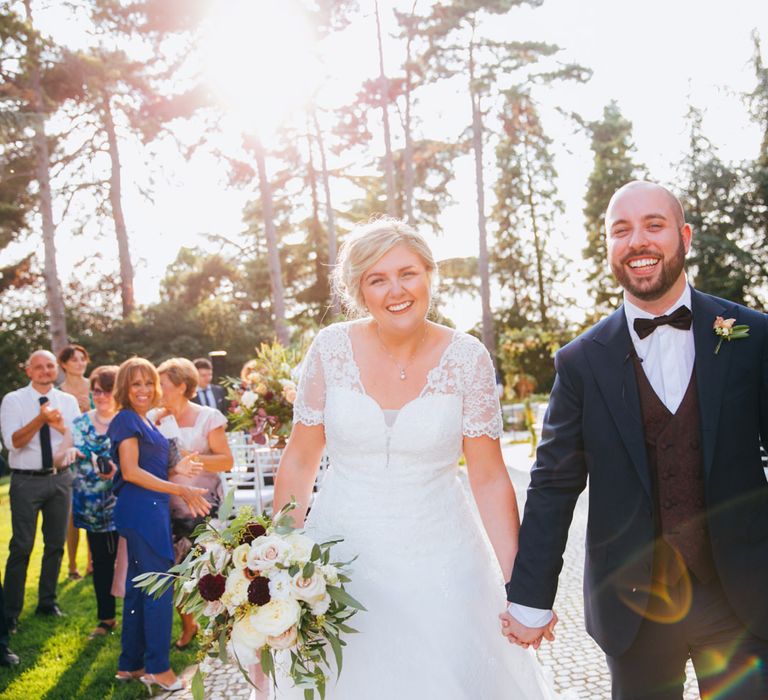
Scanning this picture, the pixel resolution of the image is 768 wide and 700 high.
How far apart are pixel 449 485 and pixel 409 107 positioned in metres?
23.2

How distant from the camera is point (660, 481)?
239 cm

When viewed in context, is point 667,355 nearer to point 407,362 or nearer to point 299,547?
point 407,362

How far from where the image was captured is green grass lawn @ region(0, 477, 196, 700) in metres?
4.51

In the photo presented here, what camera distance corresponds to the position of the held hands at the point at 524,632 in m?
2.57

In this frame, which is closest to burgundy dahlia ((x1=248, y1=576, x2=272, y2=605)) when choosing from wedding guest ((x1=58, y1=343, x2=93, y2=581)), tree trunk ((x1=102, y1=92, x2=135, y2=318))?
wedding guest ((x1=58, y1=343, x2=93, y2=581))

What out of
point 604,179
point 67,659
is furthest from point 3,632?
point 604,179

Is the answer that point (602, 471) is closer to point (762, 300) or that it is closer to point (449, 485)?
point (449, 485)

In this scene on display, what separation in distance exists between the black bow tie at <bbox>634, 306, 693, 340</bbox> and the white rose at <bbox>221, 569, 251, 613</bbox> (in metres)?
1.58

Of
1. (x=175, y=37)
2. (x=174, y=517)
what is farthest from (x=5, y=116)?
(x=174, y=517)

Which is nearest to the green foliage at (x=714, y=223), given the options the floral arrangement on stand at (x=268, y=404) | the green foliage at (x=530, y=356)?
the green foliage at (x=530, y=356)

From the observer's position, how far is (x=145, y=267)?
26.5m

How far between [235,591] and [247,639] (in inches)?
5.9

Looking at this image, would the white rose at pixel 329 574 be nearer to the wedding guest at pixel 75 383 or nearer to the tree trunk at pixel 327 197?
the wedding guest at pixel 75 383

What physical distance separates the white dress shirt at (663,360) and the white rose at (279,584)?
860 mm
